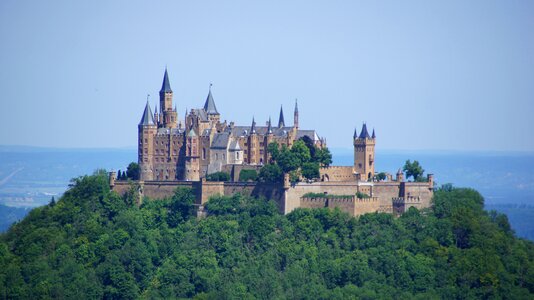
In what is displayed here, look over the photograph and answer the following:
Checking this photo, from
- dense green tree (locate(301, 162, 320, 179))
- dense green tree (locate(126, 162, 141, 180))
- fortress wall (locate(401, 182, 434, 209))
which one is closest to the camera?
dense green tree (locate(301, 162, 320, 179))

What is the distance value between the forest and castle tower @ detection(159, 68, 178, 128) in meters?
6.41

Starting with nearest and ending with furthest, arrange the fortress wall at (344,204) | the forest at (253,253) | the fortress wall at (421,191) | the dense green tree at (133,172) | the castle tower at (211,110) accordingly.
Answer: the forest at (253,253), the fortress wall at (344,204), the fortress wall at (421,191), the dense green tree at (133,172), the castle tower at (211,110)

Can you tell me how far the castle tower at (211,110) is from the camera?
96.2m

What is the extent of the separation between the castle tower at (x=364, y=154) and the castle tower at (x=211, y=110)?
393 inches

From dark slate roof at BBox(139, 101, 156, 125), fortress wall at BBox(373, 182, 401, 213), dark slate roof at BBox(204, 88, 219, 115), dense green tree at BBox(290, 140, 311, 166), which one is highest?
dark slate roof at BBox(204, 88, 219, 115)

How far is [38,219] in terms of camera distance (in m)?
92.6

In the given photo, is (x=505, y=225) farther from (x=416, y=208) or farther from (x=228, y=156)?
(x=228, y=156)

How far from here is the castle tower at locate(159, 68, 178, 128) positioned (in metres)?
96.2

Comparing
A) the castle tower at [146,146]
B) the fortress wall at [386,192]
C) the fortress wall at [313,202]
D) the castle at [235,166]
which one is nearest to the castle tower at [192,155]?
the castle at [235,166]

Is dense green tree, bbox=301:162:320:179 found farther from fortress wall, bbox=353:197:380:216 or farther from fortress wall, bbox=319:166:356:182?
fortress wall, bbox=353:197:380:216

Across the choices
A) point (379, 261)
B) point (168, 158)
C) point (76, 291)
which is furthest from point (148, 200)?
point (379, 261)

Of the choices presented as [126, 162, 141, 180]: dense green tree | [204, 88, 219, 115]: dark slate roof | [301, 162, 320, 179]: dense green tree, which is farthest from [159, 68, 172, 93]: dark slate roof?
[301, 162, 320, 179]: dense green tree

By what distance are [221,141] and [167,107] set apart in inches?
214

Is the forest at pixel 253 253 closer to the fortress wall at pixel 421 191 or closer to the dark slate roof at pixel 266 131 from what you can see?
the fortress wall at pixel 421 191
